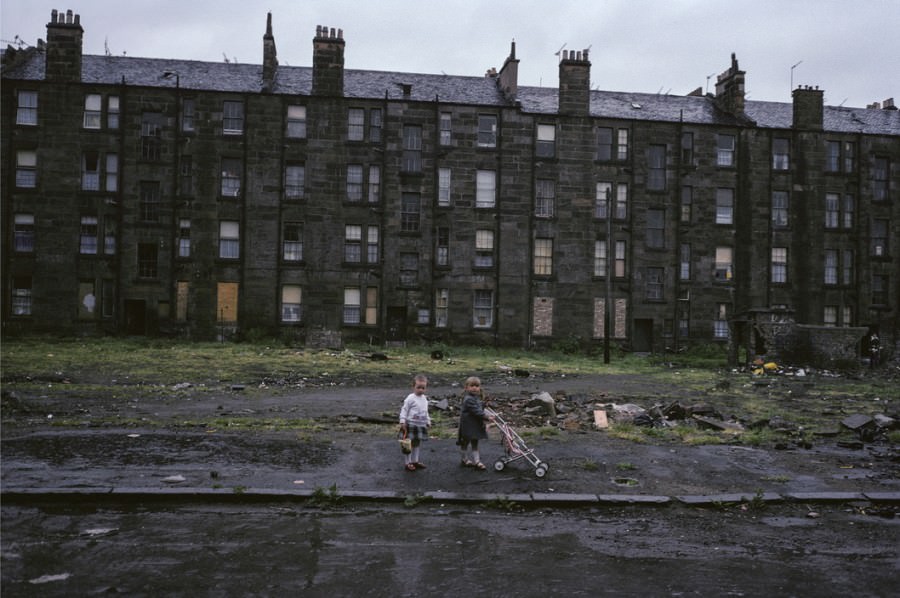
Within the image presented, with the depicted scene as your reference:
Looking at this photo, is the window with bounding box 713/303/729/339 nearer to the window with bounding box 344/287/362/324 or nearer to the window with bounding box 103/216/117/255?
the window with bounding box 344/287/362/324

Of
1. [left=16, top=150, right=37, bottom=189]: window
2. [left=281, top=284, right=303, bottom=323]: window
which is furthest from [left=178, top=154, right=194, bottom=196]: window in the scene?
[left=16, top=150, right=37, bottom=189]: window

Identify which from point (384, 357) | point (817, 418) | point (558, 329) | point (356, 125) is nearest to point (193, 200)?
point (356, 125)

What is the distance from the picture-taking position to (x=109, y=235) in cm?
3534

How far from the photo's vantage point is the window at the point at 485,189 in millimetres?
37656

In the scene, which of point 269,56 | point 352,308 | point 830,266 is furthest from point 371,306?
point 830,266

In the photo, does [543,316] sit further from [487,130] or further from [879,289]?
[879,289]

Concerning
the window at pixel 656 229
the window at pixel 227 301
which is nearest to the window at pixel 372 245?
the window at pixel 227 301

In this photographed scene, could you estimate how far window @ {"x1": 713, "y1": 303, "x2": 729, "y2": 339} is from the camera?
127ft

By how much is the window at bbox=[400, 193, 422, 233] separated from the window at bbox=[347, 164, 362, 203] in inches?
93.7

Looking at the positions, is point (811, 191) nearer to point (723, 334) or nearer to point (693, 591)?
point (723, 334)

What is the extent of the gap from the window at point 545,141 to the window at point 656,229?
6507mm

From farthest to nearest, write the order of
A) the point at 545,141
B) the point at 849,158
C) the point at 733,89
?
1. the point at 849,158
2. the point at 733,89
3. the point at 545,141

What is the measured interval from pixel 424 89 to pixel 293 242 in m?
11.5

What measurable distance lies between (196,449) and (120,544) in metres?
3.89
